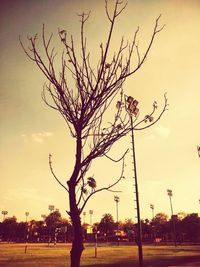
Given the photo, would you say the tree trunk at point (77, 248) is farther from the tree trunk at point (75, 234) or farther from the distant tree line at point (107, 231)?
the distant tree line at point (107, 231)

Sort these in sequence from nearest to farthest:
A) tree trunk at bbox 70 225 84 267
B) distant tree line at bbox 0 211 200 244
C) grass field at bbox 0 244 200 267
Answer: tree trunk at bbox 70 225 84 267, grass field at bbox 0 244 200 267, distant tree line at bbox 0 211 200 244

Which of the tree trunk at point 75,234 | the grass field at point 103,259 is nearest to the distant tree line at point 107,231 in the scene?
the grass field at point 103,259

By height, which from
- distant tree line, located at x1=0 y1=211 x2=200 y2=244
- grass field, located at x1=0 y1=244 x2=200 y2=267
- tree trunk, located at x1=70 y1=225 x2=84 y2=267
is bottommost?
grass field, located at x1=0 y1=244 x2=200 y2=267

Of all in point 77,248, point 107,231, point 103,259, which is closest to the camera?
point 77,248

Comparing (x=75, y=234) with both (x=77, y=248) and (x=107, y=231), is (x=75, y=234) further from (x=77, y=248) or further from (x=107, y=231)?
(x=107, y=231)

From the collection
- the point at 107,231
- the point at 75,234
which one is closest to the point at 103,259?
the point at 75,234

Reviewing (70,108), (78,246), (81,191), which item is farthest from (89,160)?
(78,246)

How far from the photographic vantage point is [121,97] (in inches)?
229

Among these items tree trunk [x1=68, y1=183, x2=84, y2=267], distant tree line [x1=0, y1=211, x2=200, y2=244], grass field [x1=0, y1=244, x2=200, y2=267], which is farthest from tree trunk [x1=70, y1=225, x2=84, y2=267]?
distant tree line [x1=0, y1=211, x2=200, y2=244]

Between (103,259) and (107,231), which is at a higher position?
(107,231)

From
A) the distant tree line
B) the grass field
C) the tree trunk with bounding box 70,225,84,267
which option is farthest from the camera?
the distant tree line

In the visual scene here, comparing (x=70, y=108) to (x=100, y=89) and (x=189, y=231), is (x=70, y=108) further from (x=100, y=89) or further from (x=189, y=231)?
(x=189, y=231)

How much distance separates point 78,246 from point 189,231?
99.6 m

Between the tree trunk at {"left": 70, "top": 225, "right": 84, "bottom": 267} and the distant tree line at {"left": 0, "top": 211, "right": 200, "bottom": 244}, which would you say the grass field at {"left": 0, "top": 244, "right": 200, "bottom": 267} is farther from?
the distant tree line at {"left": 0, "top": 211, "right": 200, "bottom": 244}
